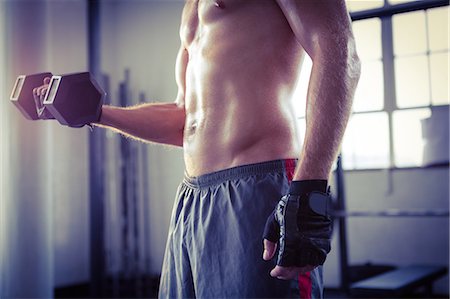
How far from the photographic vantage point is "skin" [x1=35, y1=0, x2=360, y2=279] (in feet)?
3.09

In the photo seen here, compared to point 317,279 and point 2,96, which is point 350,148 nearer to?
point 2,96

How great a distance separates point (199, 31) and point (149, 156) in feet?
14.4

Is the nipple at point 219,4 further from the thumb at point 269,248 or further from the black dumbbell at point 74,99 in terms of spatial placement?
the thumb at point 269,248

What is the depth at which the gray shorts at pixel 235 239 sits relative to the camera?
1050 mm

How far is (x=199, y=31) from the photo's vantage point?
1333 mm

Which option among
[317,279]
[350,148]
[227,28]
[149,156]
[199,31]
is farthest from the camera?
[149,156]

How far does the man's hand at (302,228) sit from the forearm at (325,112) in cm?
3

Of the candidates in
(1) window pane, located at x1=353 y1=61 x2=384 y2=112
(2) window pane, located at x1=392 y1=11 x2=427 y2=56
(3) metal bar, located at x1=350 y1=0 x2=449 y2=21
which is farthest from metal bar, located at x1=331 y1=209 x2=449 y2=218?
(3) metal bar, located at x1=350 y1=0 x2=449 y2=21

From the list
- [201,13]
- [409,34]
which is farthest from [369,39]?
[201,13]

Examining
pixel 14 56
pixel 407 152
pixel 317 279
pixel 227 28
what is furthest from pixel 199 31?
pixel 407 152

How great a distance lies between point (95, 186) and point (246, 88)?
3609mm

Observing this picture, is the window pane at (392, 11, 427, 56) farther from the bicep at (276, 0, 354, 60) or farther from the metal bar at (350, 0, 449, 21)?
the bicep at (276, 0, 354, 60)

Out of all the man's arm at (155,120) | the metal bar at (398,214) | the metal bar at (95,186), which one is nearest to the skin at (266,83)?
the man's arm at (155,120)

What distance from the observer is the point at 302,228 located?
0.90 m
